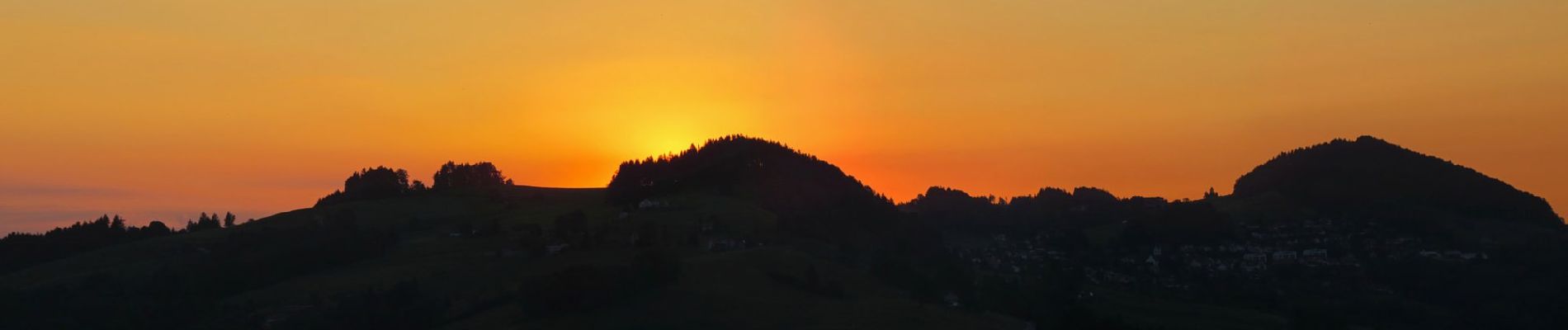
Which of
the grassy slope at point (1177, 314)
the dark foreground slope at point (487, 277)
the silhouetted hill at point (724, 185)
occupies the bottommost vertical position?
the grassy slope at point (1177, 314)

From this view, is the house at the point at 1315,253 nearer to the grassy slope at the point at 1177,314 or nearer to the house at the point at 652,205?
the grassy slope at the point at 1177,314

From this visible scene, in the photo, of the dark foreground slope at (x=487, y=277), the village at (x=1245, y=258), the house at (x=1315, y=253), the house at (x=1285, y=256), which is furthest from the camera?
the house at (x=1315, y=253)

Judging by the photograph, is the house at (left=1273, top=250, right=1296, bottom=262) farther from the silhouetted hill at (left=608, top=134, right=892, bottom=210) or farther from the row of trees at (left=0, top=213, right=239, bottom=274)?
the row of trees at (left=0, top=213, right=239, bottom=274)

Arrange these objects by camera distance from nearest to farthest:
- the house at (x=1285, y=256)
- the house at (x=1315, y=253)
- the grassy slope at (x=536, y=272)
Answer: the grassy slope at (x=536, y=272) < the house at (x=1285, y=256) < the house at (x=1315, y=253)

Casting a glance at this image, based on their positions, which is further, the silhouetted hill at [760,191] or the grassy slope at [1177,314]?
the silhouetted hill at [760,191]

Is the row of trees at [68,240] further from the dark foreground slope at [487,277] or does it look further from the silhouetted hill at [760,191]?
the silhouetted hill at [760,191]

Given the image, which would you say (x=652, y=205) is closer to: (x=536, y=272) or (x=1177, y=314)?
(x=536, y=272)

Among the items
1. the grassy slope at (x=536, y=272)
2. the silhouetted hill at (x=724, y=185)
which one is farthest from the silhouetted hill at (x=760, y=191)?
the grassy slope at (x=536, y=272)

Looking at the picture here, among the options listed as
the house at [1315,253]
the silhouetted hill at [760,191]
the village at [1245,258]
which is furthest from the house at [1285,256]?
the silhouetted hill at [760,191]

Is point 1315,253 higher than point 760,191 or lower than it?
lower

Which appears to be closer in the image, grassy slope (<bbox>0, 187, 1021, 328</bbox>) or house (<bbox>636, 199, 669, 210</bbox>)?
grassy slope (<bbox>0, 187, 1021, 328</bbox>)

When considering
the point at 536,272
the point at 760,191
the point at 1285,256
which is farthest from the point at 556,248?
the point at 1285,256

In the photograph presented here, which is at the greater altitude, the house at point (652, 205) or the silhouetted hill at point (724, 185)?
the silhouetted hill at point (724, 185)

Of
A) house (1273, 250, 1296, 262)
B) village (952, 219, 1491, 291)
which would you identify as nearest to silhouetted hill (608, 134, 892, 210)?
village (952, 219, 1491, 291)
